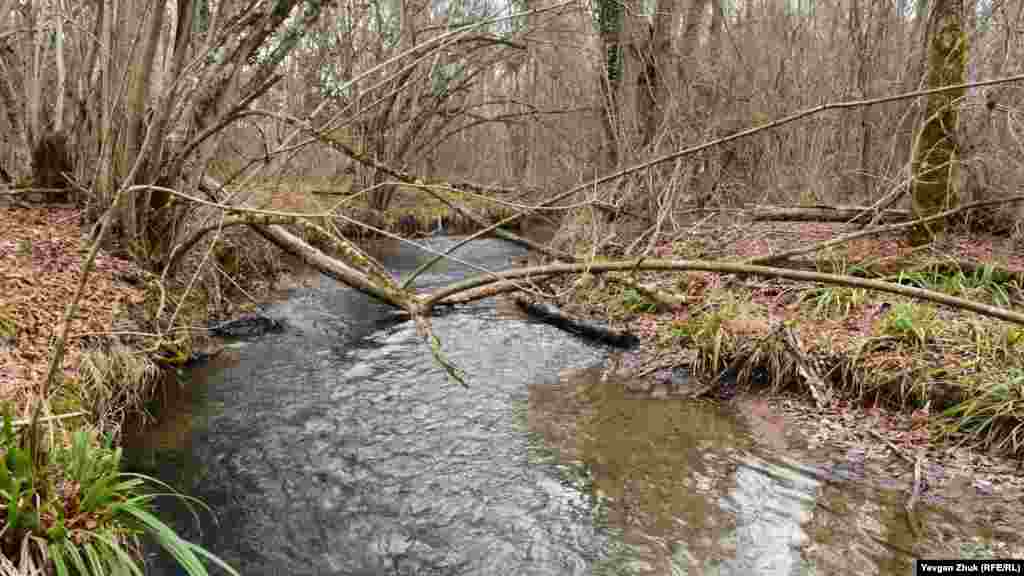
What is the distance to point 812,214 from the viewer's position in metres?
9.30

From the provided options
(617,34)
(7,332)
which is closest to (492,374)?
(7,332)

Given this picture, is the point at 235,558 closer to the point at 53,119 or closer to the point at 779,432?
the point at 779,432

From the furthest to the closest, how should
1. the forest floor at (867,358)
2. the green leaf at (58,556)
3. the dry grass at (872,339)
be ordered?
the dry grass at (872,339)
the forest floor at (867,358)
the green leaf at (58,556)

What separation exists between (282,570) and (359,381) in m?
2.91

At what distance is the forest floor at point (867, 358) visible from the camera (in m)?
4.86

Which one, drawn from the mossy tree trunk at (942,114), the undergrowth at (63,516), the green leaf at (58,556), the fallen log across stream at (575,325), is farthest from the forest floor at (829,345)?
the green leaf at (58,556)

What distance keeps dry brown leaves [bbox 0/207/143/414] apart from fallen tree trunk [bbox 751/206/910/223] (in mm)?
8034

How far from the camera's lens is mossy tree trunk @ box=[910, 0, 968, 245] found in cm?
725

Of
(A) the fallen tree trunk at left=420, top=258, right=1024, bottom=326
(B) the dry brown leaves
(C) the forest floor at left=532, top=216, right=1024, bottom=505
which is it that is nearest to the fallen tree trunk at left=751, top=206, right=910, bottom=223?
(C) the forest floor at left=532, top=216, right=1024, bottom=505

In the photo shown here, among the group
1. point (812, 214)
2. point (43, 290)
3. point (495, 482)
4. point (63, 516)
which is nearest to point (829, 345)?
point (495, 482)

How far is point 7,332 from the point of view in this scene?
4410mm

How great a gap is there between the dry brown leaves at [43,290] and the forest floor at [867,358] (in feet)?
11.6

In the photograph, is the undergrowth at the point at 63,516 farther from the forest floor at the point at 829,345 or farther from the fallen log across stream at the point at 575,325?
the fallen log across stream at the point at 575,325

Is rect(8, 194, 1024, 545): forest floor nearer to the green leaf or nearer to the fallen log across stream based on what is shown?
the fallen log across stream
